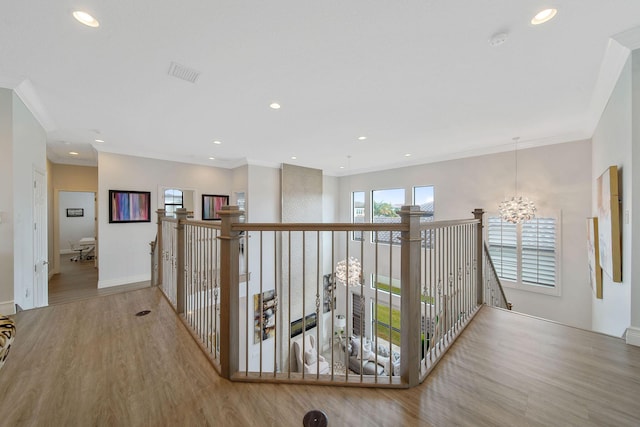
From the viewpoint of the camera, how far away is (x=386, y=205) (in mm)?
7531

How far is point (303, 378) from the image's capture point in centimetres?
166

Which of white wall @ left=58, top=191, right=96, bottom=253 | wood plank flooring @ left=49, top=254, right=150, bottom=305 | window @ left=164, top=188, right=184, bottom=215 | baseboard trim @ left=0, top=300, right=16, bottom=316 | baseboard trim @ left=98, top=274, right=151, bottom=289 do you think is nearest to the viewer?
baseboard trim @ left=0, top=300, right=16, bottom=316

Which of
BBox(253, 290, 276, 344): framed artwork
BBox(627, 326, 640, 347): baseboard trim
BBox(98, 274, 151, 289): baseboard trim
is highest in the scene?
BBox(627, 326, 640, 347): baseboard trim

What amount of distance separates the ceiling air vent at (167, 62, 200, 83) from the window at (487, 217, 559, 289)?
5.89 m

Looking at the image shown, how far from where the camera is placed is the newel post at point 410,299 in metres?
1.59

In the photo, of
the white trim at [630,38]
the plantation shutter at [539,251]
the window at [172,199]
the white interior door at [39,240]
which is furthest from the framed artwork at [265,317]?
the white trim at [630,38]

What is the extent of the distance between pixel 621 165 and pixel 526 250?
306 centimetres

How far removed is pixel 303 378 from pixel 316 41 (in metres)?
2.56

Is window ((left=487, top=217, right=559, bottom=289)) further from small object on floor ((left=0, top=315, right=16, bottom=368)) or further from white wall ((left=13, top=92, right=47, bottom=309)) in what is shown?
white wall ((left=13, top=92, right=47, bottom=309))

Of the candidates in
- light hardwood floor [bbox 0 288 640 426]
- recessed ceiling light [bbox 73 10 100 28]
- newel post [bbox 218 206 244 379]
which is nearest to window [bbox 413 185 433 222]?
light hardwood floor [bbox 0 288 640 426]

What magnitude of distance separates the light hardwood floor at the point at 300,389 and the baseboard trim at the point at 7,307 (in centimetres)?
68

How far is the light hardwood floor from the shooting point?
136cm

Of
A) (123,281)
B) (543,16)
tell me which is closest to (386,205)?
(543,16)

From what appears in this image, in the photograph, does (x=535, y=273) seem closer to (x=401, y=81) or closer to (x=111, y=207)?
(x=401, y=81)
